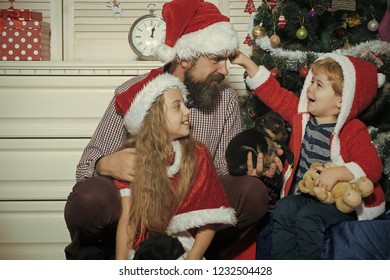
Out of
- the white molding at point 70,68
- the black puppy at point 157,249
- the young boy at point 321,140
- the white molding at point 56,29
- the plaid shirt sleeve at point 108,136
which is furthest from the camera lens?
the white molding at point 56,29

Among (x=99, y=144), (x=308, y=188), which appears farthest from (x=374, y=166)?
(x=99, y=144)

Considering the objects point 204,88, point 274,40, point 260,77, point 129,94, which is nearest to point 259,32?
point 274,40

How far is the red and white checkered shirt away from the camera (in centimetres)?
178

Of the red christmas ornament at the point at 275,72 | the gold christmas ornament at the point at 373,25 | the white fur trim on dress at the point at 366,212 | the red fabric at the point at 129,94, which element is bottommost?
the white fur trim on dress at the point at 366,212

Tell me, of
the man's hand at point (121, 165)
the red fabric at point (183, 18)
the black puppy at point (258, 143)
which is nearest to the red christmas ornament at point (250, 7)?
the red fabric at point (183, 18)

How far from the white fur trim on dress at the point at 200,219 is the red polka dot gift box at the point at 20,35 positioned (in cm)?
110

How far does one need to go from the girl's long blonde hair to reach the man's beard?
0.77 ft

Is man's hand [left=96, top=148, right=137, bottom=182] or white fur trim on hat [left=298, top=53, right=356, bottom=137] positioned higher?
white fur trim on hat [left=298, top=53, right=356, bottom=137]

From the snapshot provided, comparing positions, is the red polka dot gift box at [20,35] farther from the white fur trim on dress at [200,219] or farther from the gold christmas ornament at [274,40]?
the white fur trim on dress at [200,219]

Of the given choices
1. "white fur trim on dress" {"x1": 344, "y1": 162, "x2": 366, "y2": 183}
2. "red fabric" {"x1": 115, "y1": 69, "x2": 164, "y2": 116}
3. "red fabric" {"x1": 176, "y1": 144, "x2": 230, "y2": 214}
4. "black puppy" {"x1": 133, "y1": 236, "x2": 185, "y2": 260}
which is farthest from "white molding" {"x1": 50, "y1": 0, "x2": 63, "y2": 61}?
"white fur trim on dress" {"x1": 344, "y1": 162, "x2": 366, "y2": 183}

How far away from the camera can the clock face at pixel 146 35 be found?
7.60 ft

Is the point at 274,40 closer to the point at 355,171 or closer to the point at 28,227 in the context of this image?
the point at 355,171

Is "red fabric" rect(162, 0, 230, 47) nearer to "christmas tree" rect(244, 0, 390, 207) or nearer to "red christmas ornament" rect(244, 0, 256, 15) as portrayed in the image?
"christmas tree" rect(244, 0, 390, 207)

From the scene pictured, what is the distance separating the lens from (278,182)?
1791 mm
